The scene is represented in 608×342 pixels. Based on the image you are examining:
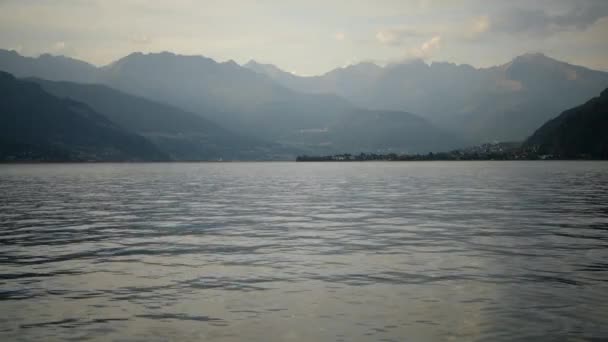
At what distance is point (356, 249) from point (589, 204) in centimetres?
4137

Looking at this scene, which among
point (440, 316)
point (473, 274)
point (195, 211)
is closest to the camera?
point (440, 316)

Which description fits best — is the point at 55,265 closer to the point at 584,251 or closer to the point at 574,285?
the point at 574,285

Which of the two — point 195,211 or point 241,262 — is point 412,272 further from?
point 195,211

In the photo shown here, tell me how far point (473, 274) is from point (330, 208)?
3650 cm

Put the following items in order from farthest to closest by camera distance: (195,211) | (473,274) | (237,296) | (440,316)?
(195,211) → (473,274) → (237,296) → (440,316)

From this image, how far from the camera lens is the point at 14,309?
1958 cm

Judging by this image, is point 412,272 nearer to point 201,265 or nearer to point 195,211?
point 201,265

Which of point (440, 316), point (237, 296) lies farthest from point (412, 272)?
point (237, 296)

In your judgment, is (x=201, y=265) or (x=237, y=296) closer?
(x=237, y=296)

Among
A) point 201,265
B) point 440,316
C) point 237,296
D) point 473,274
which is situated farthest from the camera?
point 201,265

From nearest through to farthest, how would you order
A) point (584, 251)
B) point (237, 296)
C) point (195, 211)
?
1. point (237, 296)
2. point (584, 251)
3. point (195, 211)

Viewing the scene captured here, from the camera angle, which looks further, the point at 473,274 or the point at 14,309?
the point at 473,274

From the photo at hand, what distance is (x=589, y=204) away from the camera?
200 feet

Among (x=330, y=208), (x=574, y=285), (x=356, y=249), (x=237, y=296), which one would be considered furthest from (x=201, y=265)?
(x=330, y=208)
